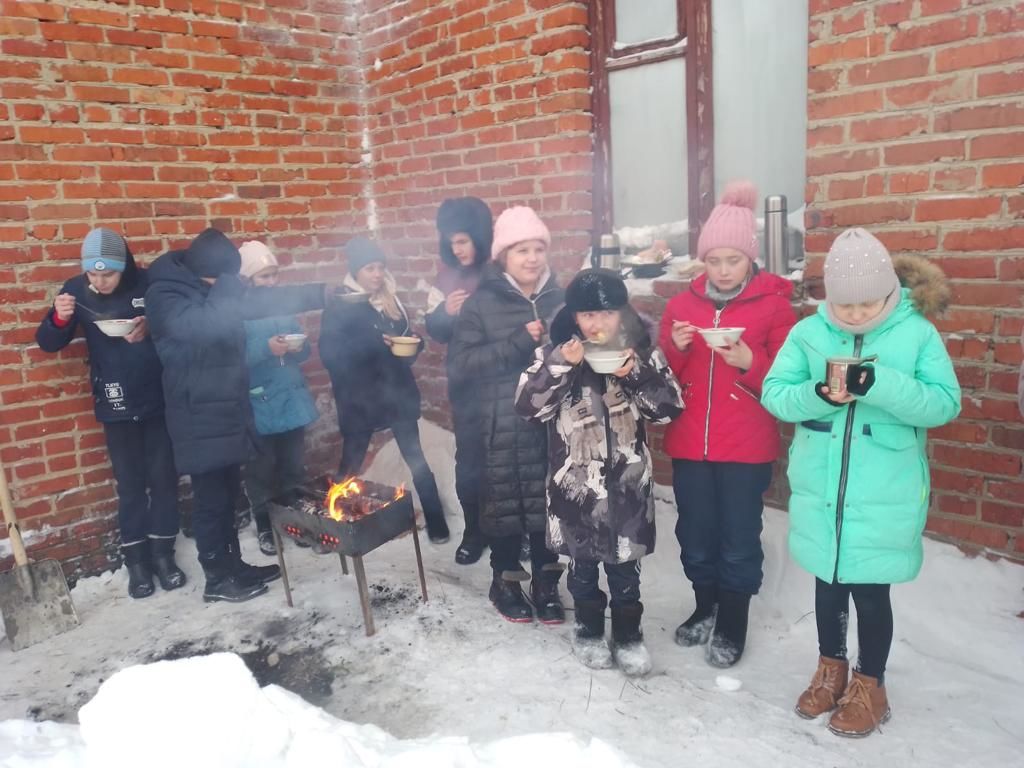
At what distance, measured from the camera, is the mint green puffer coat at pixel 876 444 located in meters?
2.79

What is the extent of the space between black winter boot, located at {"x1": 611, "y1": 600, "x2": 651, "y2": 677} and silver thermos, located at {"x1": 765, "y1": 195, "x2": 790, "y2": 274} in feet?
6.14

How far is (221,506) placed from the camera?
460cm

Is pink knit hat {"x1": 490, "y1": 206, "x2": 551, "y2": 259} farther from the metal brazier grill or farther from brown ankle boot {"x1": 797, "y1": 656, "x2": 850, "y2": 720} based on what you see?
brown ankle boot {"x1": 797, "y1": 656, "x2": 850, "y2": 720}

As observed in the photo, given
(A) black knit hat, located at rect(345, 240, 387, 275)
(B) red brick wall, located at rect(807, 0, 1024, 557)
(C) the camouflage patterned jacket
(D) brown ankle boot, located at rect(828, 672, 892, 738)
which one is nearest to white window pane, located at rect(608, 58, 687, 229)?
(B) red brick wall, located at rect(807, 0, 1024, 557)

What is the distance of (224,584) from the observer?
4.59m

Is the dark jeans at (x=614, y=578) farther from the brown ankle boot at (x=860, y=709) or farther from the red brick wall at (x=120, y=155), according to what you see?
the red brick wall at (x=120, y=155)

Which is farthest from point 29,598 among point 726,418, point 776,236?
point 776,236

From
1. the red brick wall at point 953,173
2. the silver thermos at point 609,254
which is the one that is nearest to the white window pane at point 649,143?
the silver thermos at point 609,254

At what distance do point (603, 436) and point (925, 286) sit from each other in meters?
1.41

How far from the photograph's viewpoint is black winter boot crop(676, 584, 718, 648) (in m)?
3.75

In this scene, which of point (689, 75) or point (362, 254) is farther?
point (362, 254)

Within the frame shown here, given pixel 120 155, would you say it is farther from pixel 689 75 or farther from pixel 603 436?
pixel 603 436

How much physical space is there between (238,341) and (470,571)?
1.99 m

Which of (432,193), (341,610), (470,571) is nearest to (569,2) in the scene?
(432,193)
